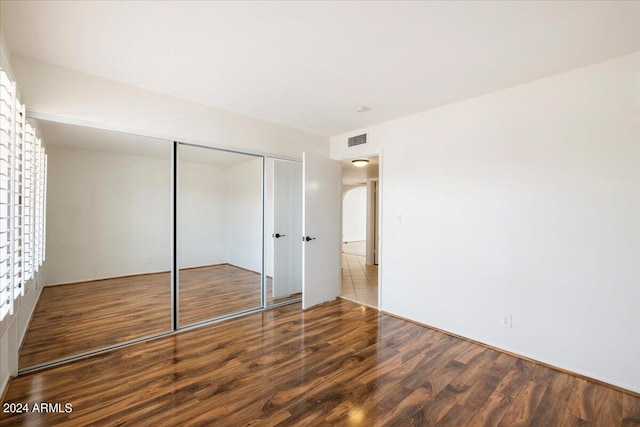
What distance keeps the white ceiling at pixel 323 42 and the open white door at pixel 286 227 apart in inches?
59.5

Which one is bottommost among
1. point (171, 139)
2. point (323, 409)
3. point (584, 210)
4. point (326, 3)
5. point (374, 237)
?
point (323, 409)

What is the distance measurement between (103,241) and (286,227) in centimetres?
330

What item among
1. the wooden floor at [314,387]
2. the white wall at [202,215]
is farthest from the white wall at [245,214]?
the wooden floor at [314,387]

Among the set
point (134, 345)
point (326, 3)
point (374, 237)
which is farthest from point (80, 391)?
point (374, 237)

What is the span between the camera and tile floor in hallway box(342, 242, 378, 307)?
4355 mm

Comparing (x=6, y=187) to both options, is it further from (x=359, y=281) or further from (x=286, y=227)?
(x=359, y=281)

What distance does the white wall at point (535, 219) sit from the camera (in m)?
2.15

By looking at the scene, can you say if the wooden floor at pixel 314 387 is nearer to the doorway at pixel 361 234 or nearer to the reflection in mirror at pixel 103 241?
the reflection in mirror at pixel 103 241

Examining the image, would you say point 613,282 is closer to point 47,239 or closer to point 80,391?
point 80,391

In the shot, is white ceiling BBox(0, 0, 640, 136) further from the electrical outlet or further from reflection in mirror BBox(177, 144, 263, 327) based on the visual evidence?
reflection in mirror BBox(177, 144, 263, 327)

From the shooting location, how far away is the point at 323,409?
1.87 m

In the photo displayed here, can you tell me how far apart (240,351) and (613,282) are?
316 cm

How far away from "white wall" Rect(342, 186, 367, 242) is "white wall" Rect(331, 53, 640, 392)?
792 cm

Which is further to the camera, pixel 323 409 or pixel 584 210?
pixel 584 210
